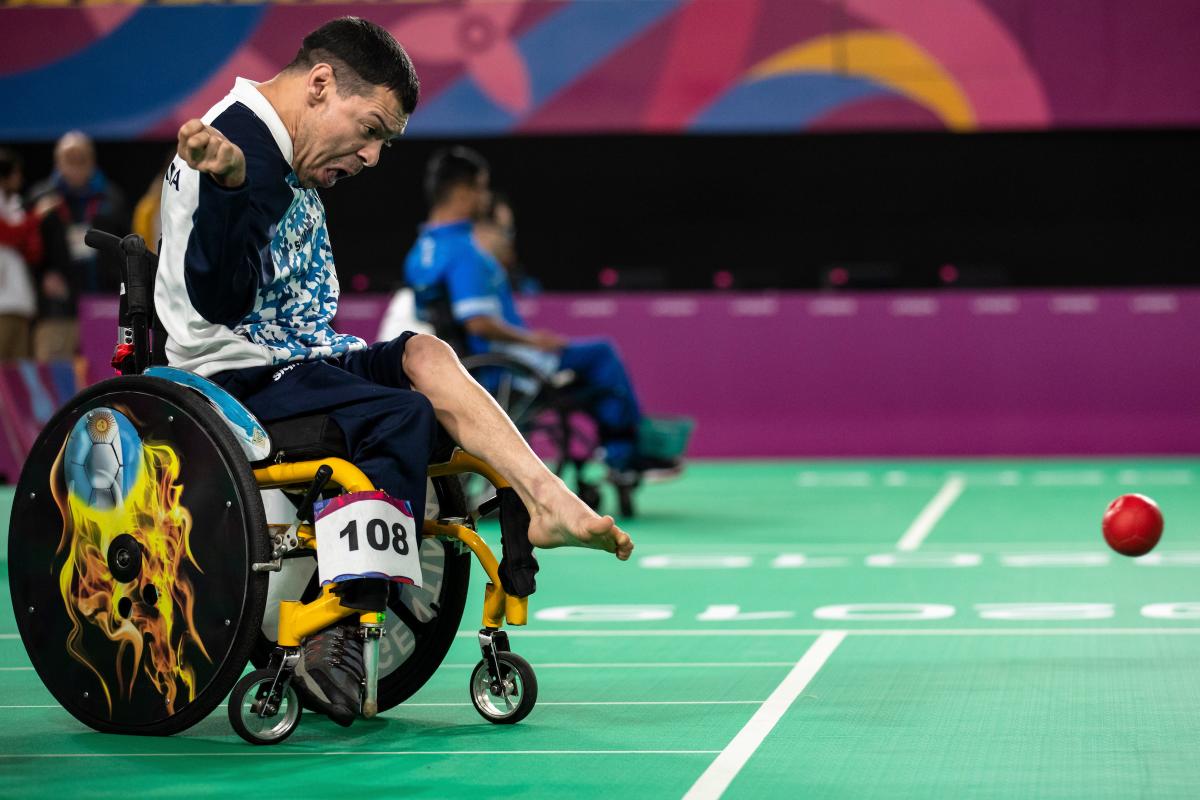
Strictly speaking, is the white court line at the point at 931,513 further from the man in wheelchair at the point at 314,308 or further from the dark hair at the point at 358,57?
the dark hair at the point at 358,57

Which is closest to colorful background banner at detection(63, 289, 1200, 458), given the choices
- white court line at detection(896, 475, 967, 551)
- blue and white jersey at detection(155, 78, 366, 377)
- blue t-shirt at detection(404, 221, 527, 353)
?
white court line at detection(896, 475, 967, 551)

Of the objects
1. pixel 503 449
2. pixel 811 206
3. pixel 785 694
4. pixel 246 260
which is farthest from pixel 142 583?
pixel 811 206

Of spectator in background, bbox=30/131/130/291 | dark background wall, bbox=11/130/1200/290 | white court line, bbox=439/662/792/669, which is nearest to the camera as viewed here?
white court line, bbox=439/662/792/669

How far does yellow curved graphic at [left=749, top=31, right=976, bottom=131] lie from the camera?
1523 centimetres

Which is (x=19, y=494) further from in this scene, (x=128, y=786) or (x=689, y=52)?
(x=689, y=52)

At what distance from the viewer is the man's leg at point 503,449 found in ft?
14.5

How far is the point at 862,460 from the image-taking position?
15273 mm

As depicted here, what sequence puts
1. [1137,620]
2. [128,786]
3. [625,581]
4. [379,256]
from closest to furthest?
[128,786], [1137,620], [625,581], [379,256]

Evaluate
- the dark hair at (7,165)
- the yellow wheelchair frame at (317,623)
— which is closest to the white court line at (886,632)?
the yellow wheelchair frame at (317,623)

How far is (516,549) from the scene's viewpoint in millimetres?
4652

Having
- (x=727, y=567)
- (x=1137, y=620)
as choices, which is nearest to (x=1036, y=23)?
(x=727, y=567)

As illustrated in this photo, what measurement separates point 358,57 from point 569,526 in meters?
1.20

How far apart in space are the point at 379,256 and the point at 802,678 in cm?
1118

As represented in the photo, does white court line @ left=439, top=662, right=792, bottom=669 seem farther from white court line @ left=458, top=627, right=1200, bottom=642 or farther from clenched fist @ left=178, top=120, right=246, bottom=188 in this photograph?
clenched fist @ left=178, top=120, right=246, bottom=188
